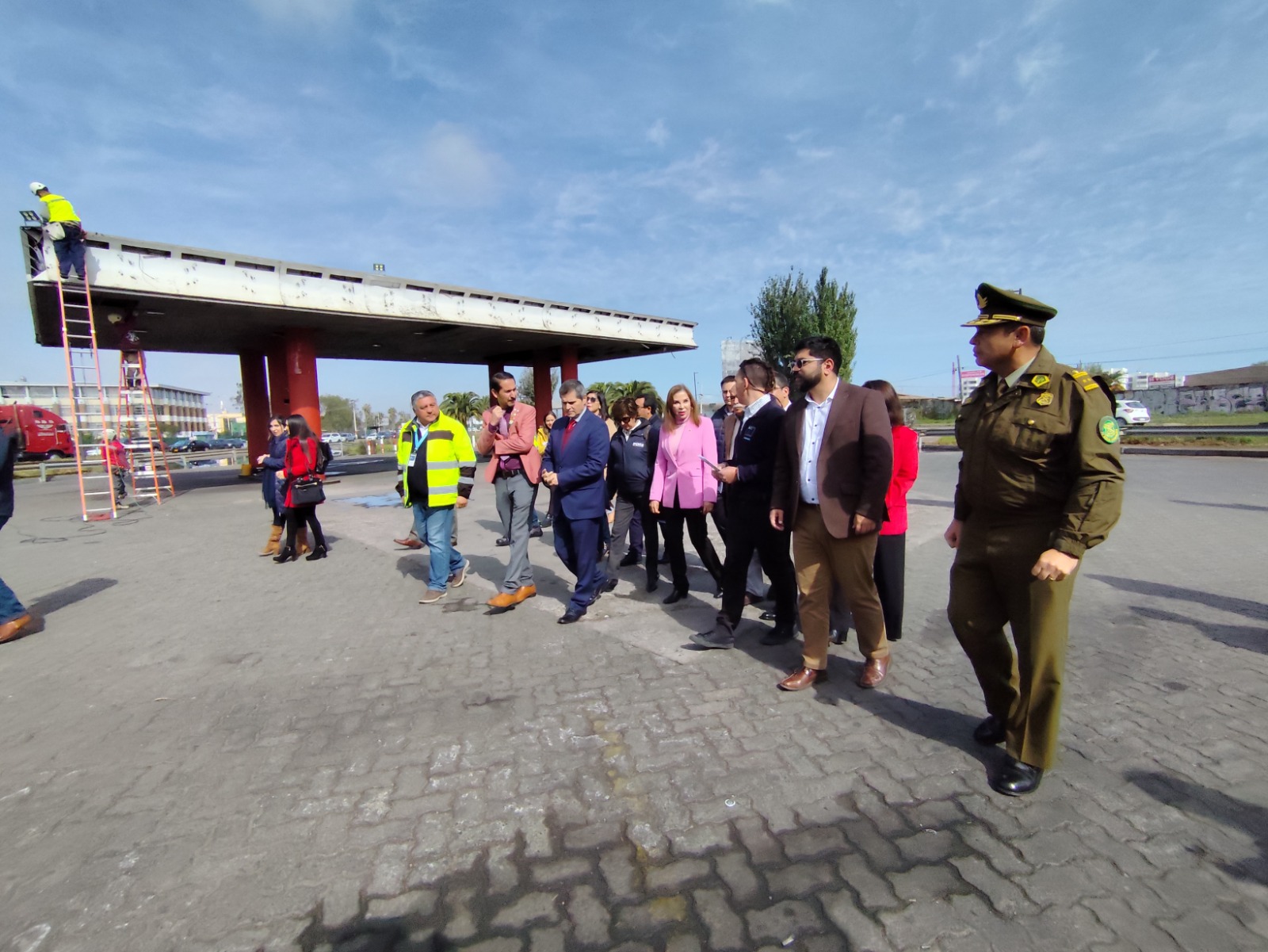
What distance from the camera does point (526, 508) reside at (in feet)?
17.7

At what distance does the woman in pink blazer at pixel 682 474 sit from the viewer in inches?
194

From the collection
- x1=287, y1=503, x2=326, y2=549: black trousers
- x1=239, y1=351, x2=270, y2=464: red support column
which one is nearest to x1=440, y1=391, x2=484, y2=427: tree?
x1=239, y1=351, x2=270, y2=464: red support column

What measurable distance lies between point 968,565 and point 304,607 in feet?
17.4

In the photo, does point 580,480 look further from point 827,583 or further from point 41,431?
point 41,431

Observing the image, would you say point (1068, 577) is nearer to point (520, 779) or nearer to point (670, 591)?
point (520, 779)

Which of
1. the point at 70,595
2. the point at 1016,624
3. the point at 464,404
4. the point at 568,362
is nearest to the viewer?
the point at 1016,624

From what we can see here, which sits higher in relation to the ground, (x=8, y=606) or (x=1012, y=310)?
(x=1012, y=310)

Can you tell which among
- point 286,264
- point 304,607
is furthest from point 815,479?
point 286,264

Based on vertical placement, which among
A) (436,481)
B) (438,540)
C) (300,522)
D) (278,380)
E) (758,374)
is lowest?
(300,522)

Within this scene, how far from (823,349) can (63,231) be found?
1446cm

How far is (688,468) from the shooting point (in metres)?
4.95

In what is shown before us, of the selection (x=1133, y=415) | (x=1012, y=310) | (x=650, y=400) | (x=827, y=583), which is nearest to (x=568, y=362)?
(x=650, y=400)

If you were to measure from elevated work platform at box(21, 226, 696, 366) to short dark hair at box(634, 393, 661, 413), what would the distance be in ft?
41.5

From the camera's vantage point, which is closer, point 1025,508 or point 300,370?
point 1025,508
